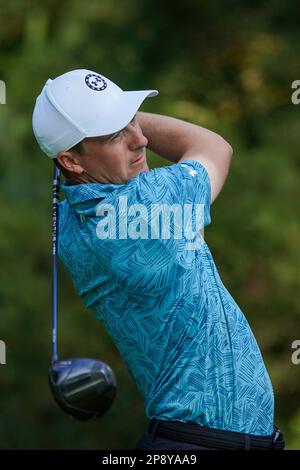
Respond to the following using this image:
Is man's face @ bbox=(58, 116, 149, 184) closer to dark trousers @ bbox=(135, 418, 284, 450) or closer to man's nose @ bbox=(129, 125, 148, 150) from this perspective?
man's nose @ bbox=(129, 125, 148, 150)

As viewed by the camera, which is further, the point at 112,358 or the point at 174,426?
the point at 112,358

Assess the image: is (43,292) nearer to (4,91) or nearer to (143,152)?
(4,91)

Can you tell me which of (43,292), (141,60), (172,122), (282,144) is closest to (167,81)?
(141,60)

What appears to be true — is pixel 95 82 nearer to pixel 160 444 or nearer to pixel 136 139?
pixel 136 139

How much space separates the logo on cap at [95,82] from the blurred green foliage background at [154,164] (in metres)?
3.66

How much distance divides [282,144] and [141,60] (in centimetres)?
156

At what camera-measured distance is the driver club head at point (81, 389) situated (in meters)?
3.04

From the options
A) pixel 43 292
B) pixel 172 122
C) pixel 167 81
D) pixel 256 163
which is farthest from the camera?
pixel 167 81

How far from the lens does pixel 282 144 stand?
7445mm

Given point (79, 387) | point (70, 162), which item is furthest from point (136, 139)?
point (79, 387)

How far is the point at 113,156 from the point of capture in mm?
2939

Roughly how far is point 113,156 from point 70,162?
0.41ft

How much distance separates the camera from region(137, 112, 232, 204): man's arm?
10.1ft

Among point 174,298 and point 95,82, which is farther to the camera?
point 95,82
